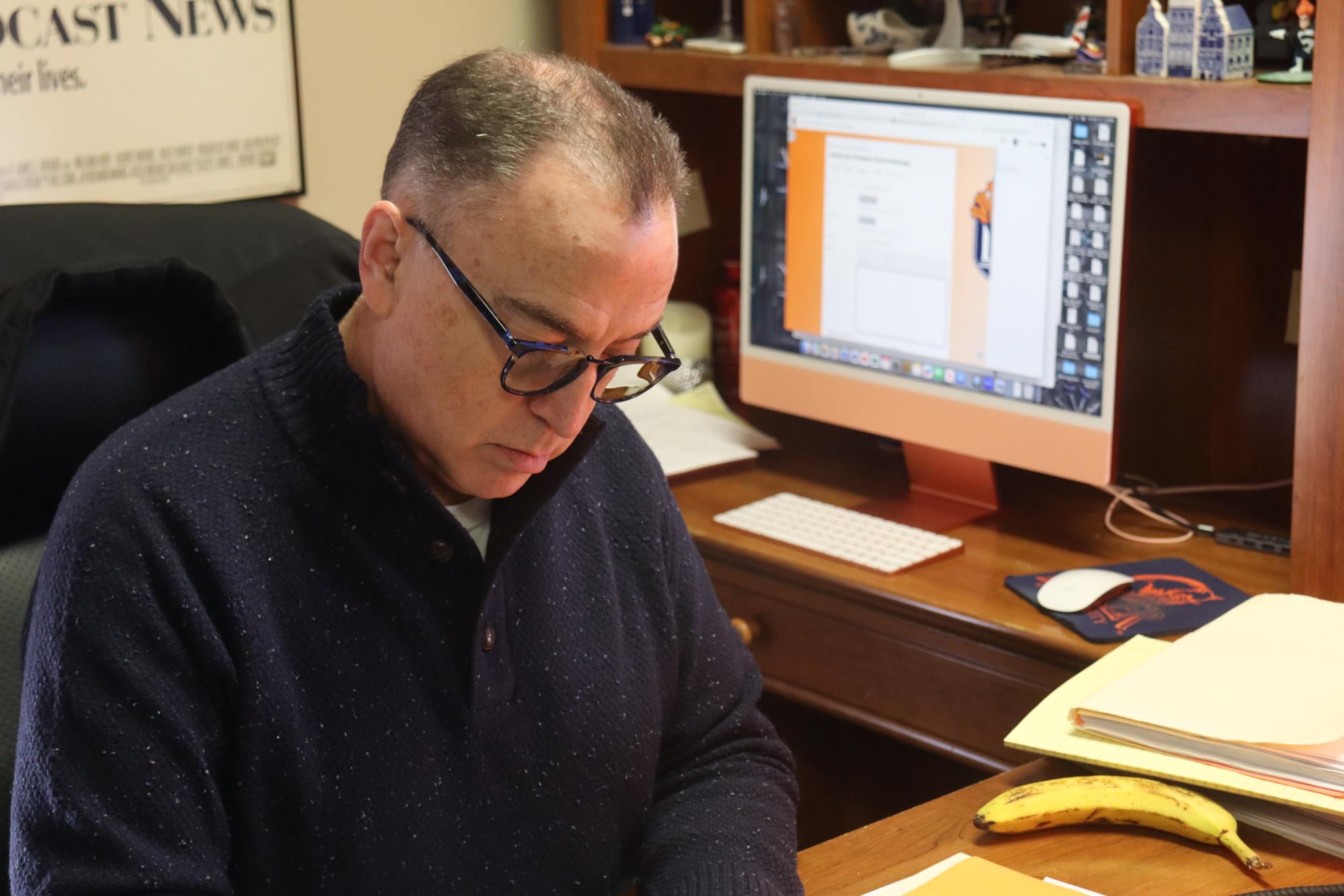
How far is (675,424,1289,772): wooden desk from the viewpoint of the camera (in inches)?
64.5

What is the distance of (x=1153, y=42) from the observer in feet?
5.61

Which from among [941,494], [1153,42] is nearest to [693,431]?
[941,494]

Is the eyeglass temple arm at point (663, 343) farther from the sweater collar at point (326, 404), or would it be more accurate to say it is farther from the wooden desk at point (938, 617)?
the wooden desk at point (938, 617)

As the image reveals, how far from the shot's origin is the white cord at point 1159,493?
1.86m

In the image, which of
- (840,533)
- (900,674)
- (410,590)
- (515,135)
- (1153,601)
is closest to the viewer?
(515,135)

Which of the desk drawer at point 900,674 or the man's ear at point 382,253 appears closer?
the man's ear at point 382,253

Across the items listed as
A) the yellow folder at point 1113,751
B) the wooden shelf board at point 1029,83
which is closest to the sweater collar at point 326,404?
the yellow folder at point 1113,751

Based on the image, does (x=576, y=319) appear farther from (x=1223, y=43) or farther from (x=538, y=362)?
(x=1223, y=43)

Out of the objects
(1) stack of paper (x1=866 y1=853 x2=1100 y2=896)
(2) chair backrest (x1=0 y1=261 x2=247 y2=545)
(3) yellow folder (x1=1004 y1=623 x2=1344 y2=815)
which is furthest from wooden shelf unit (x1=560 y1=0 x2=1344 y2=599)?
(2) chair backrest (x1=0 y1=261 x2=247 y2=545)

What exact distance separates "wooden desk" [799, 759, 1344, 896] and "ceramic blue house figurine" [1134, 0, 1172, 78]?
91 cm

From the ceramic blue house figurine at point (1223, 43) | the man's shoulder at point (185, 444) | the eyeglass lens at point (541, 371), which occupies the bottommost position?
the man's shoulder at point (185, 444)

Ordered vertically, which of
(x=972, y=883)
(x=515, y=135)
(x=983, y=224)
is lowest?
(x=972, y=883)

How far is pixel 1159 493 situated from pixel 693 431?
25.7 inches

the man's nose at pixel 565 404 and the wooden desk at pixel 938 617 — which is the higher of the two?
the man's nose at pixel 565 404
